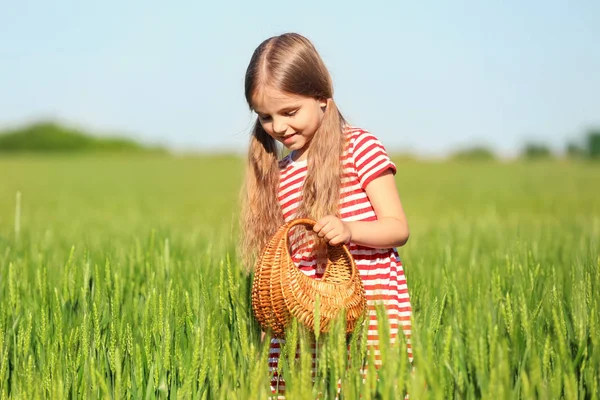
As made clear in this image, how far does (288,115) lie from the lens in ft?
7.64

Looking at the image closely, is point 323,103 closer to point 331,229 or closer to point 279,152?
point 279,152

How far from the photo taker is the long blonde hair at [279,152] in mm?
2301

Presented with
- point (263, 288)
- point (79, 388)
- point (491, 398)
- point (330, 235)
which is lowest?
point (79, 388)

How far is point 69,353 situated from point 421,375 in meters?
1.02

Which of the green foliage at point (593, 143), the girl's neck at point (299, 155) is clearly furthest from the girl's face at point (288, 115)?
the green foliage at point (593, 143)

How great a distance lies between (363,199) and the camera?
235 centimetres

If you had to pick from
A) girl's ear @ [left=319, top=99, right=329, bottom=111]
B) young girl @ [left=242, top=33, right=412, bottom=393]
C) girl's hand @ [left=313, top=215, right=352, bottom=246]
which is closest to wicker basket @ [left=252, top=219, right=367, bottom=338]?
girl's hand @ [left=313, top=215, right=352, bottom=246]

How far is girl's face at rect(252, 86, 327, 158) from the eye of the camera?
2.30m

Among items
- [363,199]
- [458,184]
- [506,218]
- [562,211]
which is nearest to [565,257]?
[363,199]

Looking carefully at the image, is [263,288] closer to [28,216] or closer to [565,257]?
[565,257]

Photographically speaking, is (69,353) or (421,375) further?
(69,353)

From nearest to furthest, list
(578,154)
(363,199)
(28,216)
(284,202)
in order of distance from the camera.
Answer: (363,199) → (284,202) → (28,216) → (578,154)

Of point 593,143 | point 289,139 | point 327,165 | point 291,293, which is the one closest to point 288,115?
point 289,139

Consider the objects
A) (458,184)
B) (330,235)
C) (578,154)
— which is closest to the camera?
(330,235)
